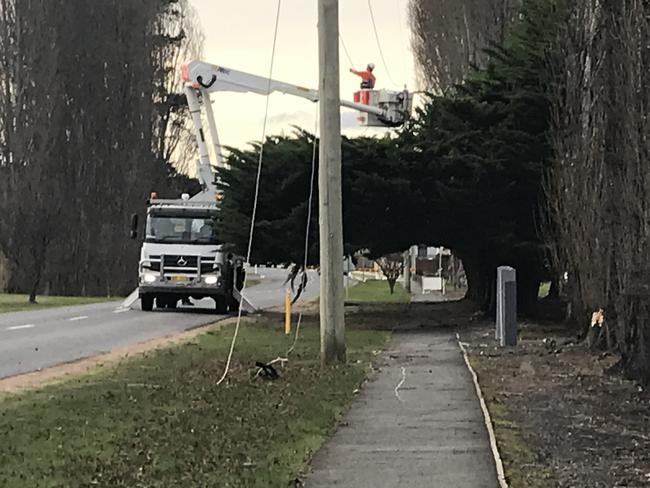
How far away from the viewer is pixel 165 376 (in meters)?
16.4

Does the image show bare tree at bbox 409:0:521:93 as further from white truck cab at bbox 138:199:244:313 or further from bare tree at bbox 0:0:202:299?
bare tree at bbox 0:0:202:299

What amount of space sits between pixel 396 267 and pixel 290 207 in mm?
42980

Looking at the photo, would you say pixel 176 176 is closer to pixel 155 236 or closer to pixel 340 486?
pixel 155 236

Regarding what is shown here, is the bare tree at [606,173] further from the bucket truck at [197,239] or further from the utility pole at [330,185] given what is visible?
the bucket truck at [197,239]

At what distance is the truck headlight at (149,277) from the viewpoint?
33.0 metres

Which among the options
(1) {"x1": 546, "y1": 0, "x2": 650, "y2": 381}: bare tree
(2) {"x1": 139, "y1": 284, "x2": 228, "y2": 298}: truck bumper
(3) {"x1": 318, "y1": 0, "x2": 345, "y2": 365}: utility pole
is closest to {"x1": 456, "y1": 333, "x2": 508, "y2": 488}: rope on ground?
(1) {"x1": 546, "y1": 0, "x2": 650, "y2": 381}: bare tree

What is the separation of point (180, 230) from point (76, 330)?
7.50 m

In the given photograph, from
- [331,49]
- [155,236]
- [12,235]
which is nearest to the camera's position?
[331,49]

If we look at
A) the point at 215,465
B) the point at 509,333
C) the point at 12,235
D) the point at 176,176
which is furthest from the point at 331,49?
the point at 176,176

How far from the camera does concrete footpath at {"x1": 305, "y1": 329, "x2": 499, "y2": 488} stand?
917cm

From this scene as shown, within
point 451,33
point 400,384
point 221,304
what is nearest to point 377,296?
point 451,33

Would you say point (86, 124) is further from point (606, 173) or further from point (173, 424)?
point (173, 424)

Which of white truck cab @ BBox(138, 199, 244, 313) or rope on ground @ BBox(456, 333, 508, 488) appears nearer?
rope on ground @ BBox(456, 333, 508, 488)

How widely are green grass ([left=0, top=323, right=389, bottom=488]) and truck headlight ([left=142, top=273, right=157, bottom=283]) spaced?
14.3m
